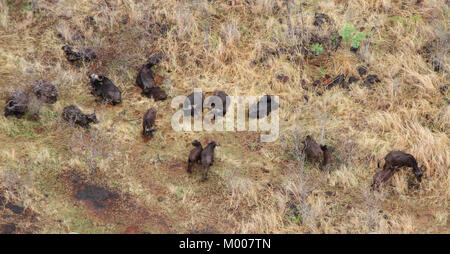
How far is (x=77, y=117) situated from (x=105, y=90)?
0.98 m

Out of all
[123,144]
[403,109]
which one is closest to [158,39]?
[123,144]

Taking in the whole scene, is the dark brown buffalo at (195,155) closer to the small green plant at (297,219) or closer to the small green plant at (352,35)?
the small green plant at (297,219)

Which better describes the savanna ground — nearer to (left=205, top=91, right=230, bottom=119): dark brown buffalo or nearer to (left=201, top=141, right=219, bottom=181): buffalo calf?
(left=201, top=141, right=219, bottom=181): buffalo calf

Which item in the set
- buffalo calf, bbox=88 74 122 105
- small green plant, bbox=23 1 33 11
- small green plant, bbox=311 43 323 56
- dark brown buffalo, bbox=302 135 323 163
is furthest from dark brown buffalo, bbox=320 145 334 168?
small green plant, bbox=23 1 33 11

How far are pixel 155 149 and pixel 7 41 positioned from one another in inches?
197

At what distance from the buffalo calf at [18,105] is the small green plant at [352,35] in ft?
22.0

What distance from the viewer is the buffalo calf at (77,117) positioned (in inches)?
348

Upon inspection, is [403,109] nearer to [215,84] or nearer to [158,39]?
[215,84]

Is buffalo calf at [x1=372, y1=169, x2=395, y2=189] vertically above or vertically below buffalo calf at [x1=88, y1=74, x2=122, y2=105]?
below

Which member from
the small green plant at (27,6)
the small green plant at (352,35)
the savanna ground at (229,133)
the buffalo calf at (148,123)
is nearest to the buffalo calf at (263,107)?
the savanna ground at (229,133)

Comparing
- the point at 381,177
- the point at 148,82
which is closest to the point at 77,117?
the point at 148,82

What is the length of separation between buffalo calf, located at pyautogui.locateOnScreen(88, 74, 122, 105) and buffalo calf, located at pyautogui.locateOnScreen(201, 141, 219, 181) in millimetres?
2547

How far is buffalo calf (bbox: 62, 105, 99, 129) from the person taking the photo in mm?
8844

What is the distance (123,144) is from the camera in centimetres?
863
